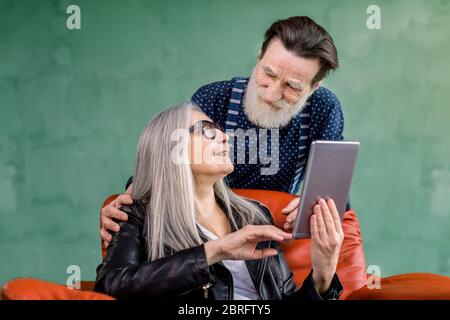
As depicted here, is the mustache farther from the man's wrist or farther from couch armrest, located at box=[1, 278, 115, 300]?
couch armrest, located at box=[1, 278, 115, 300]

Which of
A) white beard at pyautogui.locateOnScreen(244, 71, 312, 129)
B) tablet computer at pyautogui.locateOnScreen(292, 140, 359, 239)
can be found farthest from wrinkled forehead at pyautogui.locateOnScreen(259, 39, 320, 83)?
tablet computer at pyautogui.locateOnScreen(292, 140, 359, 239)

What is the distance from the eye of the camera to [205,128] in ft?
7.22

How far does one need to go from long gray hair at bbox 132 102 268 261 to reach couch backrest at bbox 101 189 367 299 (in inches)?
14.0

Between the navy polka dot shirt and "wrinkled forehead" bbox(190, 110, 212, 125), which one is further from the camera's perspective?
the navy polka dot shirt

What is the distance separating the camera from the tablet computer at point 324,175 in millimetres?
1906

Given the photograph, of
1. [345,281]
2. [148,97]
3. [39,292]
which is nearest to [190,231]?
[39,292]

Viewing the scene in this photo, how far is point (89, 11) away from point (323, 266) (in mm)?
2492

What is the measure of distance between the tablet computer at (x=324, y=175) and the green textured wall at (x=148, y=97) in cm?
204

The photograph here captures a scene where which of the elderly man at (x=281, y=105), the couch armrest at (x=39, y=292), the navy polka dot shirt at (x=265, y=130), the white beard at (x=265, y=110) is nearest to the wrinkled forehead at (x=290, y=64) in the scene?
the elderly man at (x=281, y=105)

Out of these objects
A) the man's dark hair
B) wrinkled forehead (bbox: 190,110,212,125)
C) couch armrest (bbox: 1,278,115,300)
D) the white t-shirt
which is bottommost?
the white t-shirt

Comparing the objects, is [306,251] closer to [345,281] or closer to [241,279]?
[345,281]

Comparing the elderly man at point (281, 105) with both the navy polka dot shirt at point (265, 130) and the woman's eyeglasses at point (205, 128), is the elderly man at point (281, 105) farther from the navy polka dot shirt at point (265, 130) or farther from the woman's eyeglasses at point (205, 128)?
the woman's eyeglasses at point (205, 128)

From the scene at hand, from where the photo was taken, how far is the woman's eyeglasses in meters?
2.19

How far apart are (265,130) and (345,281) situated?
0.72 metres
